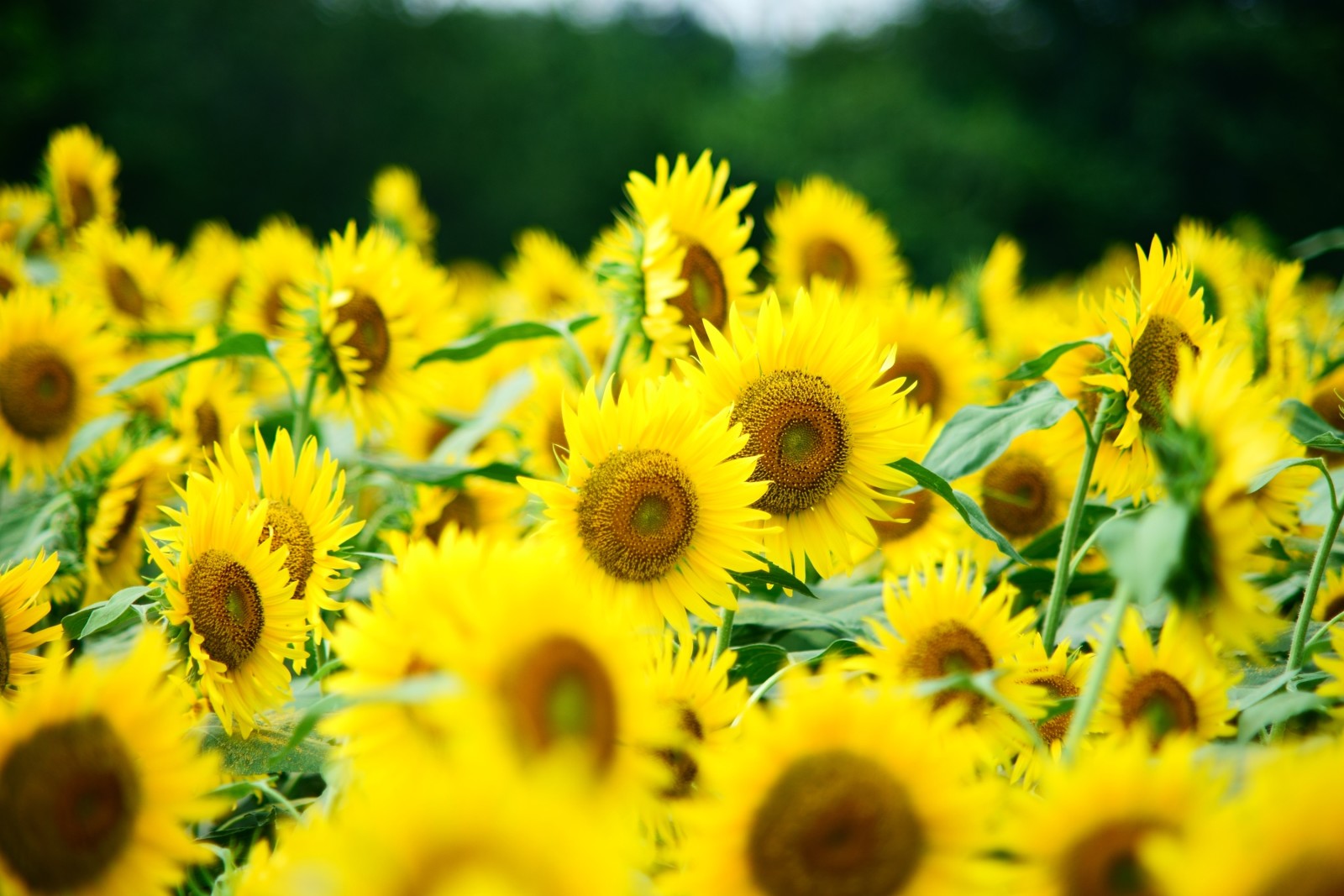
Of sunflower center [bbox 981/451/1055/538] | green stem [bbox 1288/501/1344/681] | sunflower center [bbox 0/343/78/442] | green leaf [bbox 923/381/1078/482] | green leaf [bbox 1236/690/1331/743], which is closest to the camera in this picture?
green leaf [bbox 1236/690/1331/743]

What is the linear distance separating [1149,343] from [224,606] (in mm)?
1006

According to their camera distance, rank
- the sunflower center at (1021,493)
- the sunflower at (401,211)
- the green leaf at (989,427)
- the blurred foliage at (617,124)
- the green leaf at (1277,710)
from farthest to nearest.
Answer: the blurred foliage at (617,124)
the sunflower at (401,211)
the sunflower center at (1021,493)
the green leaf at (989,427)
the green leaf at (1277,710)

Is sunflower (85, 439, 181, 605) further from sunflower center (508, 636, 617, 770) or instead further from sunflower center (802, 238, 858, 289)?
sunflower center (802, 238, 858, 289)

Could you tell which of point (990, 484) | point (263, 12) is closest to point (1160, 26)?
point (263, 12)

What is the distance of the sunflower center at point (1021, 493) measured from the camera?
158 centimetres

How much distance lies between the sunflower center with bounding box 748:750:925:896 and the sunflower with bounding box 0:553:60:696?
740mm

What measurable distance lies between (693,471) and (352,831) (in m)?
0.59

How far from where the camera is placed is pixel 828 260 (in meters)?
2.40

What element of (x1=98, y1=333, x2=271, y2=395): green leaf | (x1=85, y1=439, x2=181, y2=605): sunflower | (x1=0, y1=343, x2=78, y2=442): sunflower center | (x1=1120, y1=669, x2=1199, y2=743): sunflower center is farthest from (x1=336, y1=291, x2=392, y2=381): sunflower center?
(x1=1120, y1=669, x2=1199, y2=743): sunflower center

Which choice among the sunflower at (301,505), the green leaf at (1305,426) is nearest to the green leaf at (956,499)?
the green leaf at (1305,426)

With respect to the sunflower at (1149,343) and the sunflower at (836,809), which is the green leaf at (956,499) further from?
the sunflower at (836,809)

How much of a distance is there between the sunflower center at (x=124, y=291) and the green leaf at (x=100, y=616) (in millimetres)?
Result: 1348

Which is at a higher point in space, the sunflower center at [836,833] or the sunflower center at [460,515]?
the sunflower center at [460,515]

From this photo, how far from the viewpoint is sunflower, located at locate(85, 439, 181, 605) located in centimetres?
148
